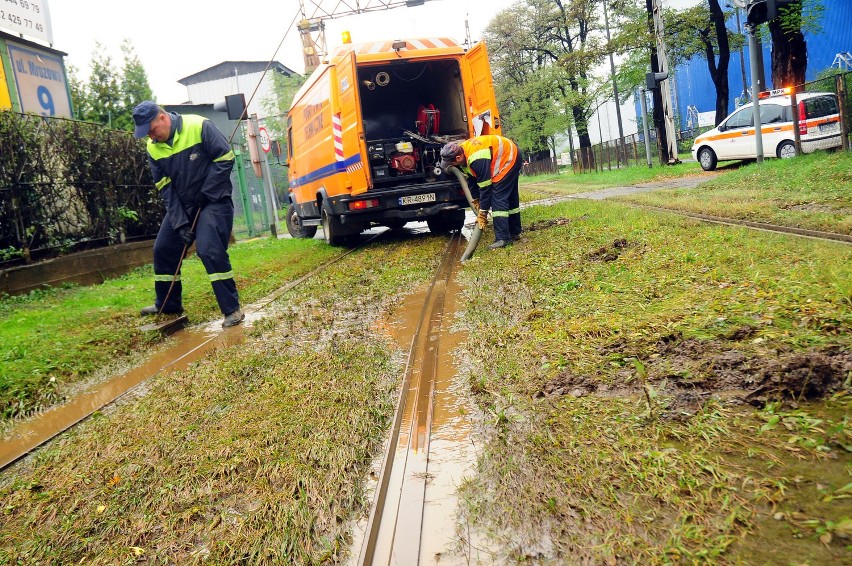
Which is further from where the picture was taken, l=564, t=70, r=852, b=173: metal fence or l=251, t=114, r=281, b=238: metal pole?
l=251, t=114, r=281, b=238: metal pole

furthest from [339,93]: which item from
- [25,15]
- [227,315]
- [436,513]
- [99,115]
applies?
[99,115]

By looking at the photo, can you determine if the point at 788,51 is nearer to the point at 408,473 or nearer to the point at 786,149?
the point at 786,149

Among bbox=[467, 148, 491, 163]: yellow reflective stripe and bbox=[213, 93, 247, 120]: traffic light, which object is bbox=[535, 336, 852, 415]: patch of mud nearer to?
bbox=[467, 148, 491, 163]: yellow reflective stripe

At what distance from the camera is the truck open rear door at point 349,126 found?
9898mm

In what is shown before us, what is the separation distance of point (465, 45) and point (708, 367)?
9.08 metres

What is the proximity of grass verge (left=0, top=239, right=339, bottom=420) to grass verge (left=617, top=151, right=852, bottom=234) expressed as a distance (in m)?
5.45

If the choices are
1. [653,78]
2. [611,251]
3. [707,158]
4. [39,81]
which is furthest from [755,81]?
[39,81]

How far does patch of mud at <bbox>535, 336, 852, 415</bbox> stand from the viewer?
2.62 m

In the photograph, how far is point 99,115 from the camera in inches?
933

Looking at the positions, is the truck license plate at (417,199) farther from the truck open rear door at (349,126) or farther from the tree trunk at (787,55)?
the tree trunk at (787,55)

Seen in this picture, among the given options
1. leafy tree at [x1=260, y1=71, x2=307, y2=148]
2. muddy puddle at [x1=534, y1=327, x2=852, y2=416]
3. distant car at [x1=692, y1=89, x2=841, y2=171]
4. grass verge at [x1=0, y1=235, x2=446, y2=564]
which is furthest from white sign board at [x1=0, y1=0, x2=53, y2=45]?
leafy tree at [x1=260, y1=71, x2=307, y2=148]

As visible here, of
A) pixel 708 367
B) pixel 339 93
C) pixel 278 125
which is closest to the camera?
pixel 708 367

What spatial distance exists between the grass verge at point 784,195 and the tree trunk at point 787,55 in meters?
4.24

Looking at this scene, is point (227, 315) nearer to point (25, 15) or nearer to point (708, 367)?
point (708, 367)
